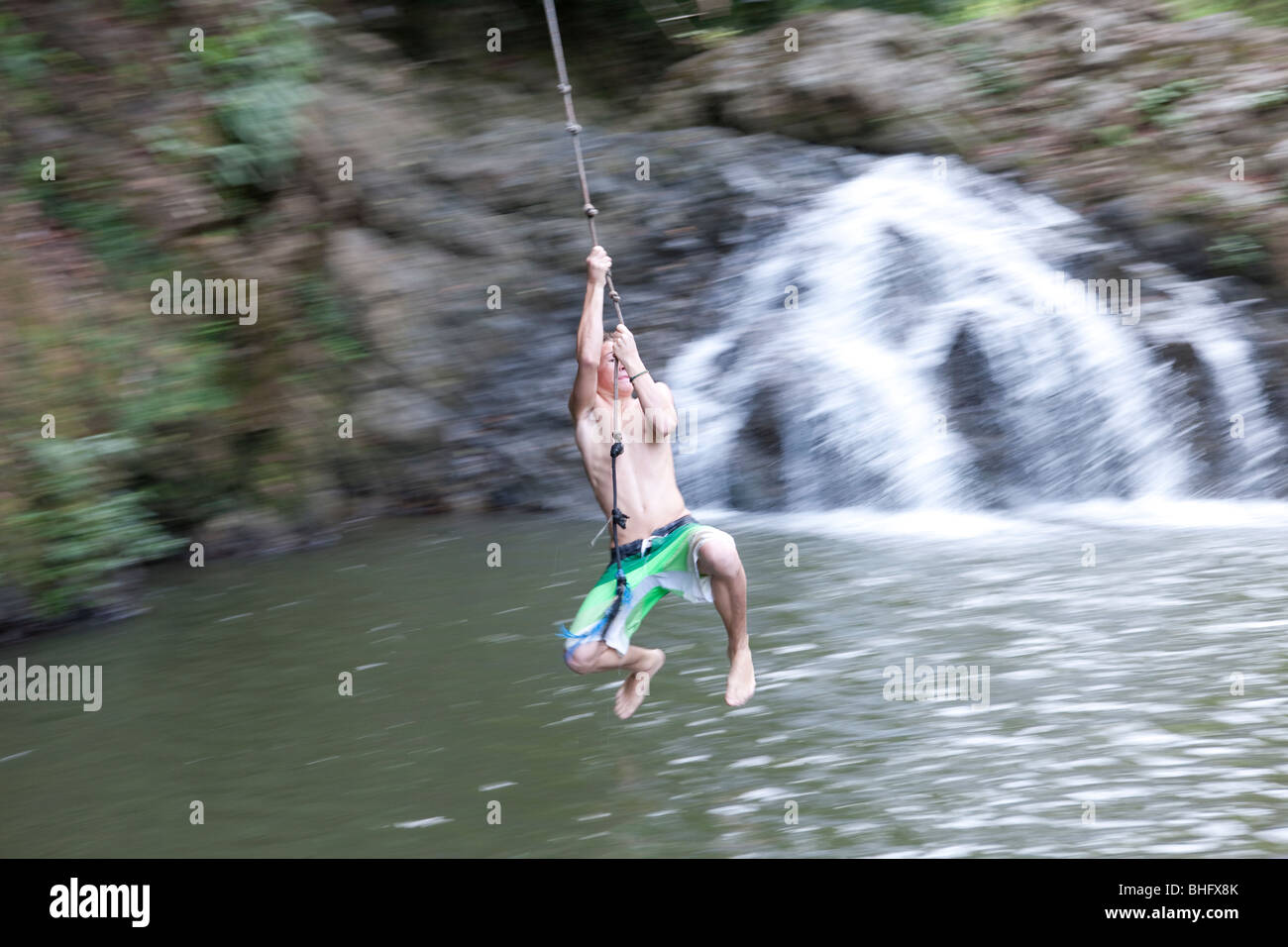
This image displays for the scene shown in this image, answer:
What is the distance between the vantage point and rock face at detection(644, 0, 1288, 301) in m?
13.2

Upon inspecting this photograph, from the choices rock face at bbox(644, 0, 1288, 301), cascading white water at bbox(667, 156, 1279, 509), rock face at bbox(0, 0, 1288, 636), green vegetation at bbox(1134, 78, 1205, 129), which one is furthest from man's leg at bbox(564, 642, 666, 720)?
green vegetation at bbox(1134, 78, 1205, 129)

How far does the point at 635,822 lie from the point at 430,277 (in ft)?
29.9

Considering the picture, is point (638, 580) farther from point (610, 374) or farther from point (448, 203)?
point (448, 203)

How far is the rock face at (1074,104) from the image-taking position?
1316 centimetres

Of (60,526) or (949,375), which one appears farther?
(949,375)

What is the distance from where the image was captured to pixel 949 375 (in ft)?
41.4

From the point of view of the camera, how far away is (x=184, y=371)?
11867 mm

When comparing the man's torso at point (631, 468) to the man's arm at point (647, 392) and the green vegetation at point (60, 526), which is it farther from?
the green vegetation at point (60, 526)

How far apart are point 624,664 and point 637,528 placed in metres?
0.68

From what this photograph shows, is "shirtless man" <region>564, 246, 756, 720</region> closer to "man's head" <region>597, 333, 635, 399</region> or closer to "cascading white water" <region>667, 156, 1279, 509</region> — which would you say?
"man's head" <region>597, 333, 635, 399</region>

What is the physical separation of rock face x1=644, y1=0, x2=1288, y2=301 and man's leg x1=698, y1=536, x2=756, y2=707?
27.7ft

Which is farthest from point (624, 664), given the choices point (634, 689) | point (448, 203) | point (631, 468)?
point (448, 203)

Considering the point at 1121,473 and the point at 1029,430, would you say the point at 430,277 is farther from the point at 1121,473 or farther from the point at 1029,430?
the point at 1121,473

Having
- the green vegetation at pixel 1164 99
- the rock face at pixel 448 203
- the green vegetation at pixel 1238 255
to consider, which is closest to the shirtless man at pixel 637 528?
the rock face at pixel 448 203
